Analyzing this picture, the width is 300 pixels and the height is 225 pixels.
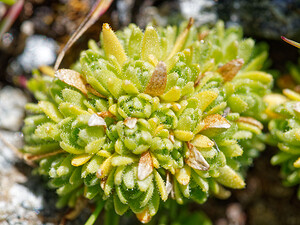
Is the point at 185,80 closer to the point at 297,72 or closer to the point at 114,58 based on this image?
the point at 114,58

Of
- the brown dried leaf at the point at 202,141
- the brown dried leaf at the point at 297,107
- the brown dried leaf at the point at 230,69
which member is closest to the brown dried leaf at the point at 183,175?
the brown dried leaf at the point at 202,141

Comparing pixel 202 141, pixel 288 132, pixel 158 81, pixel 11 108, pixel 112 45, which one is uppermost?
pixel 112 45

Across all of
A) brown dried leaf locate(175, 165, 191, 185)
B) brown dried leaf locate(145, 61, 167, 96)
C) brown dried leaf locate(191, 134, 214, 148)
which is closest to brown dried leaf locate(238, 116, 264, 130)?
brown dried leaf locate(191, 134, 214, 148)

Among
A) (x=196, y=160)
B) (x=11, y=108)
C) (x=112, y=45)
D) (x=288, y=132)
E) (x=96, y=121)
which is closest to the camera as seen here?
(x=96, y=121)

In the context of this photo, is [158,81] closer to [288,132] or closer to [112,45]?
[112,45]

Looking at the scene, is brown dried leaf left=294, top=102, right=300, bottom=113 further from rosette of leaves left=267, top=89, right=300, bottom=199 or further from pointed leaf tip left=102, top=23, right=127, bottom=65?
pointed leaf tip left=102, top=23, right=127, bottom=65

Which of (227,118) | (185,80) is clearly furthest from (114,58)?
(227,118)

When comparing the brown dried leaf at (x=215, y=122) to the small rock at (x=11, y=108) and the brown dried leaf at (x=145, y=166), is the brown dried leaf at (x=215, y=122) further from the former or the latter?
the small rock at (x=11, y=108)

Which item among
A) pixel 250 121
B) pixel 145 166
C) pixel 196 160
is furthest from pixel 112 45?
pixel 250 121
